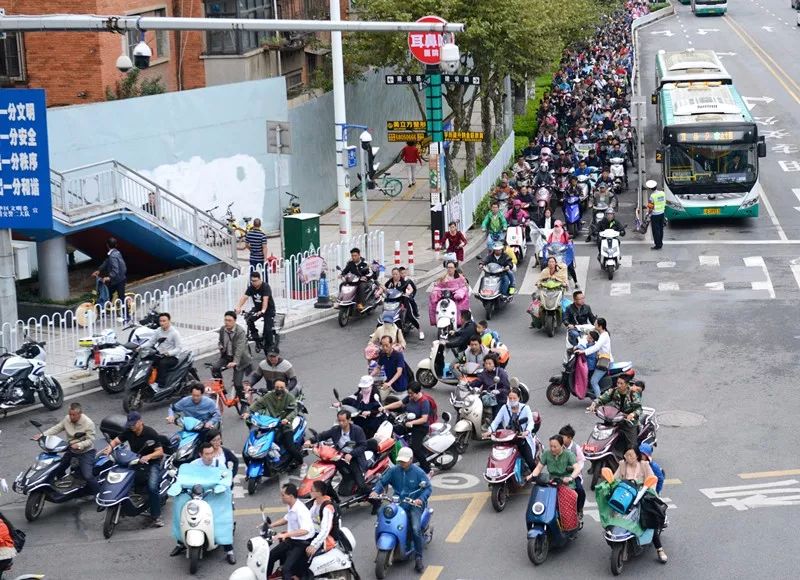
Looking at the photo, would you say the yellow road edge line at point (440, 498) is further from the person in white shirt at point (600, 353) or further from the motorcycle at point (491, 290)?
the motorcycle at point (491, 290)

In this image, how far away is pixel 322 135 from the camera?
41781 millimetres

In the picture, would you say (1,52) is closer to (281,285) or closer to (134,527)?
(281,285)

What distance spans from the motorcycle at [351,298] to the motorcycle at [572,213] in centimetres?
901

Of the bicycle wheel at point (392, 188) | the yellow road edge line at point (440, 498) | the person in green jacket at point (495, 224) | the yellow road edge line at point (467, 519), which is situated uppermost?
the person in green jacket at point (495, 224)

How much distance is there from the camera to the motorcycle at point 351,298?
27.4m

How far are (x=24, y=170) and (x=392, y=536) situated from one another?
10.6 meters

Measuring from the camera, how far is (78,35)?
35.0 m

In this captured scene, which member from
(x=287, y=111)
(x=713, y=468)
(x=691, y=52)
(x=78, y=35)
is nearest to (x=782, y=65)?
(x=691, y=52)

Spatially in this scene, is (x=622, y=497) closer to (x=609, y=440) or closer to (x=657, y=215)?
(x=609, y=440)

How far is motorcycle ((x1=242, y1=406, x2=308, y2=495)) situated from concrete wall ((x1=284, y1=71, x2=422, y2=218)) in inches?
832

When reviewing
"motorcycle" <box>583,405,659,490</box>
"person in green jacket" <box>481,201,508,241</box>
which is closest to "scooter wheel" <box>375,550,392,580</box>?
"motorcycle" <box>583,405,659,490</box>

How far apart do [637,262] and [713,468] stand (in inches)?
562

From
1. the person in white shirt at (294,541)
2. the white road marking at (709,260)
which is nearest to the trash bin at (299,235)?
the white road marking at (709,260)

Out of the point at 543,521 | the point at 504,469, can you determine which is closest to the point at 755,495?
the point at 504,469
